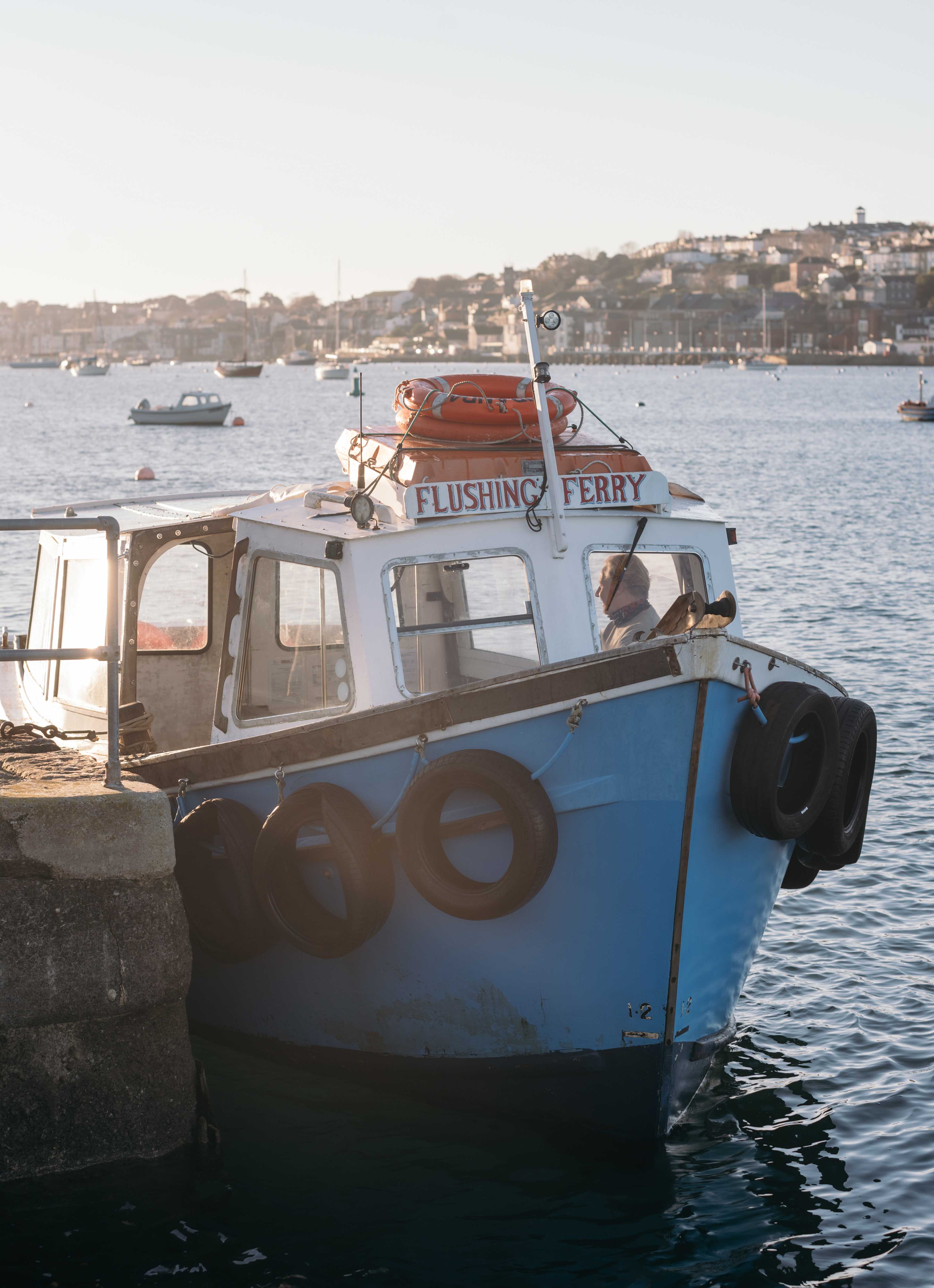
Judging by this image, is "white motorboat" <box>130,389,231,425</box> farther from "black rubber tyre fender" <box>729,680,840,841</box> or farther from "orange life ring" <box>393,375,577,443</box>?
"black rubber tyre fender" <box>729,680,840,841</box>

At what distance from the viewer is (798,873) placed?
26.8ft

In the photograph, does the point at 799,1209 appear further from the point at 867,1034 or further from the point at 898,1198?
the point at 867,1034

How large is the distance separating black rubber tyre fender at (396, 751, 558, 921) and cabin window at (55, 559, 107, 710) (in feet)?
9.95

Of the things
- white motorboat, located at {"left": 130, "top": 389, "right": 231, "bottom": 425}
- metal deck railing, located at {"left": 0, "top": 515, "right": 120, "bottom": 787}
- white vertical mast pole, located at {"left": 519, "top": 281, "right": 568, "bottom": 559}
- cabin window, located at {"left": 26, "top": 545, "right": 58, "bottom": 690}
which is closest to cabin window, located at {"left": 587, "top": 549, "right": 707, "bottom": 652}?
white vertical mast pole, located at {"left": 519, "top": 281, "right": 568, "bottom": 559}

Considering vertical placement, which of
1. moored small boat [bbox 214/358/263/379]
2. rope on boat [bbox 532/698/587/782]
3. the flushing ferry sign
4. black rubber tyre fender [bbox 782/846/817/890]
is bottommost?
black rubber tyre fender [bbox 782/846/817/890]

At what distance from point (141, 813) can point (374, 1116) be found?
228 centimetres

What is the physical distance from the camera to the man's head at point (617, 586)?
8031 millimetres

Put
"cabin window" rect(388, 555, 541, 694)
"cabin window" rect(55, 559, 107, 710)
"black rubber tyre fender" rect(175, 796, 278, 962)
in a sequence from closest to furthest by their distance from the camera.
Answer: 1. "black rubber tyre fender" rect(175, 796, 278, 962)
2. "cabin window" rect(388, 555, 541, 694)
3. "cabin window" rect(55, 559, 107, 710)

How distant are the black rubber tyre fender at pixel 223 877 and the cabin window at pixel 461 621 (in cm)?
110

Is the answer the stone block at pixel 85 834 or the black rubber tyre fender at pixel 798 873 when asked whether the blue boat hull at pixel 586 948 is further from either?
the stone block at pixel 85 834

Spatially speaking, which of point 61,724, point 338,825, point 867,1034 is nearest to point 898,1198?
point 867,1034

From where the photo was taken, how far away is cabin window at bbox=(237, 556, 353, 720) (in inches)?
309

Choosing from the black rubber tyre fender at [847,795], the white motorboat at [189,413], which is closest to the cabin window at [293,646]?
the black rubber tyre fender at [847,795]

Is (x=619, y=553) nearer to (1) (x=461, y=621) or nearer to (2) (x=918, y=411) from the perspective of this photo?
(1) (x=461, y=621)
